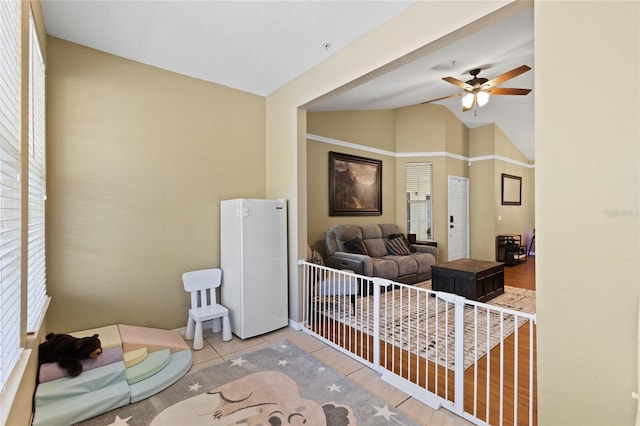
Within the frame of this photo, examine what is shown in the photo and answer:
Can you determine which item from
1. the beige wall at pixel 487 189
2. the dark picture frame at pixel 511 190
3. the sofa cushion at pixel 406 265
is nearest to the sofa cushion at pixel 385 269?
the sofa cushion at pixel 406 265

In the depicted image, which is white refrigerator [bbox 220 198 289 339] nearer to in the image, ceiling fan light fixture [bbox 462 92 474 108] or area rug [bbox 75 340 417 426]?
area rug [bbox 75 340 417 426]

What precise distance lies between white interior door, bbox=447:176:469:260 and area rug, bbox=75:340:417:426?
512 centimetres

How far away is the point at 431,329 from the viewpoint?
3.17 metres

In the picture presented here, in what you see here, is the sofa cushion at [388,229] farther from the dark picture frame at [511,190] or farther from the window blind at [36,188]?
the window blind at [36,188]

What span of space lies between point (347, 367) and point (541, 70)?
94.1 inches

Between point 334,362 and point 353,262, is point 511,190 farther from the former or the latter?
point 334,362

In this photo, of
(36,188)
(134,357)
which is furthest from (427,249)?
(36,188)

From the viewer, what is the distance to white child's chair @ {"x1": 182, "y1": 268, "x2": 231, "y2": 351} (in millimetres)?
2836

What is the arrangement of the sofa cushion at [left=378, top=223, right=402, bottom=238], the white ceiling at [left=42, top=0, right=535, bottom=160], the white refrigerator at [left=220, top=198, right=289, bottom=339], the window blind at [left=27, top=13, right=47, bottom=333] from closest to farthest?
the window blind at [left=27, top=13, right=47, bottom=333] < the white ceiling at [left=42, top=0, right=535, bottom=160] < the white refrigerator at [left=220, top=198, right=289, bottom=339] < the sofa cushion at [left=378, top=223, right=402, bottom=238]

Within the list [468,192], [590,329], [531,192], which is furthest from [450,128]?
[590,329]

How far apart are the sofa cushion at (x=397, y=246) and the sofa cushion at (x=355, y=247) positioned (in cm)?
85

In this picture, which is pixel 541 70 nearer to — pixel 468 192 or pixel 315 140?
pixel 315 140

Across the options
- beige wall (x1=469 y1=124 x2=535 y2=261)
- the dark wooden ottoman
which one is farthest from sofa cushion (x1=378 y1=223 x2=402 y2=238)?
beige wall (x1=469 y1=124 x2=535 y2=261)

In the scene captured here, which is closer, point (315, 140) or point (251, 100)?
point (251, 100)
